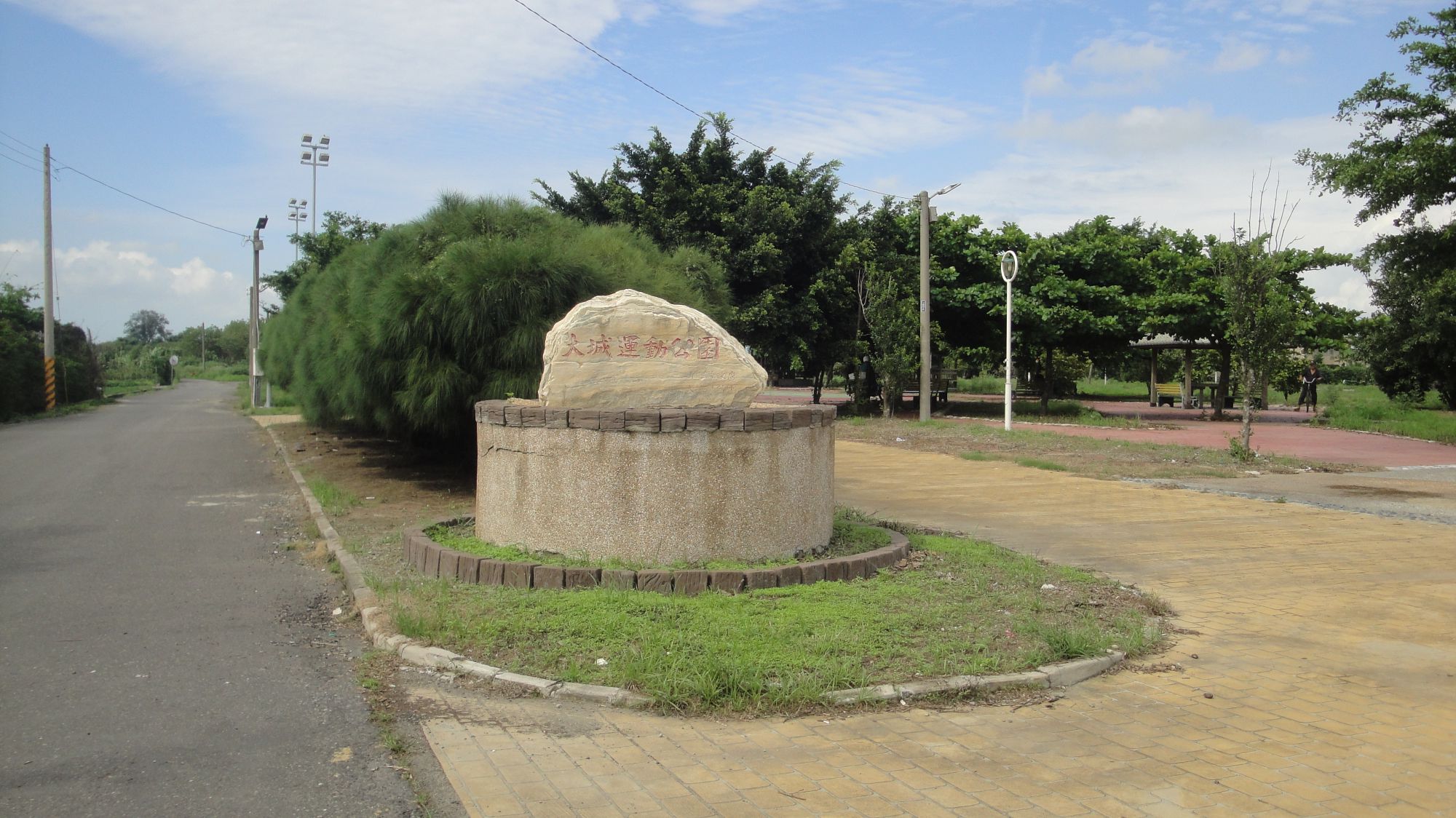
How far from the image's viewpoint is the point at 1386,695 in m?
5.05

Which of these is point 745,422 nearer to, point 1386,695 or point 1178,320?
point 1386,695

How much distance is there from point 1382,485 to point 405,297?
42.6 ft

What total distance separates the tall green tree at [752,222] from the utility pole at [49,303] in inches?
801

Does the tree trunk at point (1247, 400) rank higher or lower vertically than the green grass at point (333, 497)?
higher

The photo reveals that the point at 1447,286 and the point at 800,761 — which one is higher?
the point at 1447,286

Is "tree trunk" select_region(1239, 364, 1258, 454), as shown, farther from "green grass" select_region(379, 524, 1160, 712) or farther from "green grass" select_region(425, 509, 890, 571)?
"green grass" select_region(379, 524, 1160, 712)

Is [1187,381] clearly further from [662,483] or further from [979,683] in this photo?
[979,683]

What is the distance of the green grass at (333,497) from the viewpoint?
A: 11688 mm

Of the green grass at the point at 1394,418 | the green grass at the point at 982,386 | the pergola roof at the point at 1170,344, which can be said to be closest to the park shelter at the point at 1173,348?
the pergola roof at the point at 1170,344

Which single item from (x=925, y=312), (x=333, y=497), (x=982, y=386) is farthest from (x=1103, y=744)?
(x=982, y=386)

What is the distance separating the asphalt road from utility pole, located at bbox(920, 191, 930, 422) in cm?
1582

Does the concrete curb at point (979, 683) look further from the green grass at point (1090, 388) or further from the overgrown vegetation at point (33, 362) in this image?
the green grass at point (1090, 388)

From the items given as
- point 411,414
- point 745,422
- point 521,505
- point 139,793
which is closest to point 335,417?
point 411,414

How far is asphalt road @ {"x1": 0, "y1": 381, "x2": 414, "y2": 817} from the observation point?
3977mm
